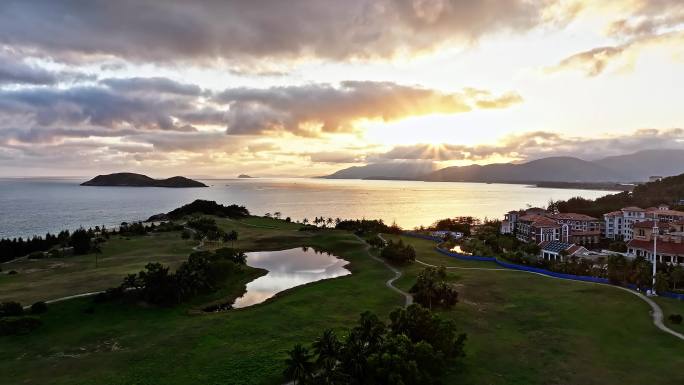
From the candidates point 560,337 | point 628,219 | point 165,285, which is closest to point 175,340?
point 165,285

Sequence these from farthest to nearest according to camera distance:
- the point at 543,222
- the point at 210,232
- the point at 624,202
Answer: the point at 624,202 < the point at 210,232 < the point at 543,222

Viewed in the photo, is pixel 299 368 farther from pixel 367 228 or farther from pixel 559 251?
pixel 367 228

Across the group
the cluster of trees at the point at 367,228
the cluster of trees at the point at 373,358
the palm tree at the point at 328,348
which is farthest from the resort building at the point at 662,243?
the cluster of trees at the point at 367,228

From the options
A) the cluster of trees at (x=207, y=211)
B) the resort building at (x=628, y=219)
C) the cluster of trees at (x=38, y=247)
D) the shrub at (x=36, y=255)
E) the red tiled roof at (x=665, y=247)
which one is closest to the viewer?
the red tiled roof at (x=665, y=247)

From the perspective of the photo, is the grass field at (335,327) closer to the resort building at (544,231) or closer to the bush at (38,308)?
the bush at (38,308)

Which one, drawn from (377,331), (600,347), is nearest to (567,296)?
(600,347)

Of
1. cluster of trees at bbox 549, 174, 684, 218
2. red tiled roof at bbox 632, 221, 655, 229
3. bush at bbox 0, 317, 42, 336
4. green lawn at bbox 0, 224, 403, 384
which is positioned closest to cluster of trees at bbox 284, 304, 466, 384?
green lawn at bbox 0, 224, 403, 384
